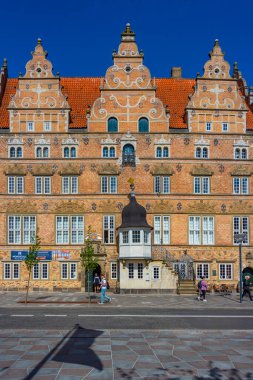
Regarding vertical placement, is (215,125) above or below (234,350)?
above

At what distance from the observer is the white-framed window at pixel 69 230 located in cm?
4394

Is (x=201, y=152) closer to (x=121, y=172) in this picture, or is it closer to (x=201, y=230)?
(x=201, y=230)

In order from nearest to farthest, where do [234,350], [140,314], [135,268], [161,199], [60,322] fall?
[234,350], [60,322], [140,314], [135,268], [161,199]

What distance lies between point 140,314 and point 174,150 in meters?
21.1

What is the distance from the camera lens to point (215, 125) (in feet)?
148

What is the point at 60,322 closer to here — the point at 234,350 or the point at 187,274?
the point at 234,350

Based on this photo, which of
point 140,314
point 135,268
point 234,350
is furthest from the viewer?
point 135,268

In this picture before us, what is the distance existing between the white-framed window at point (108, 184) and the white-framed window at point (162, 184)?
11.2ft

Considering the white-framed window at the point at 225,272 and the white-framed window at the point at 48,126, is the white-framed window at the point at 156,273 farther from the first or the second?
the white-framed window at the point at 48,126

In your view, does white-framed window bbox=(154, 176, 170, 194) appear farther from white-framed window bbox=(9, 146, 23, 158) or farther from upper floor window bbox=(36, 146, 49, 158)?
white-framed window bbox=(9, 146, 23, 158)

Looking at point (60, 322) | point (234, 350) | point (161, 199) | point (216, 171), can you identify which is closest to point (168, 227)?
point (161, 199)

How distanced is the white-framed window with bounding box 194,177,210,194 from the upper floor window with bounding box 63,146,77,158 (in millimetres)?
10412

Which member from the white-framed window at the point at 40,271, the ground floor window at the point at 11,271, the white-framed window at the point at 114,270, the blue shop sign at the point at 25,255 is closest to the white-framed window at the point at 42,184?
the blue shop sign at the point at 25,255

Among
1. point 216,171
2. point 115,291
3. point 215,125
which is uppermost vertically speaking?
point 215,125
